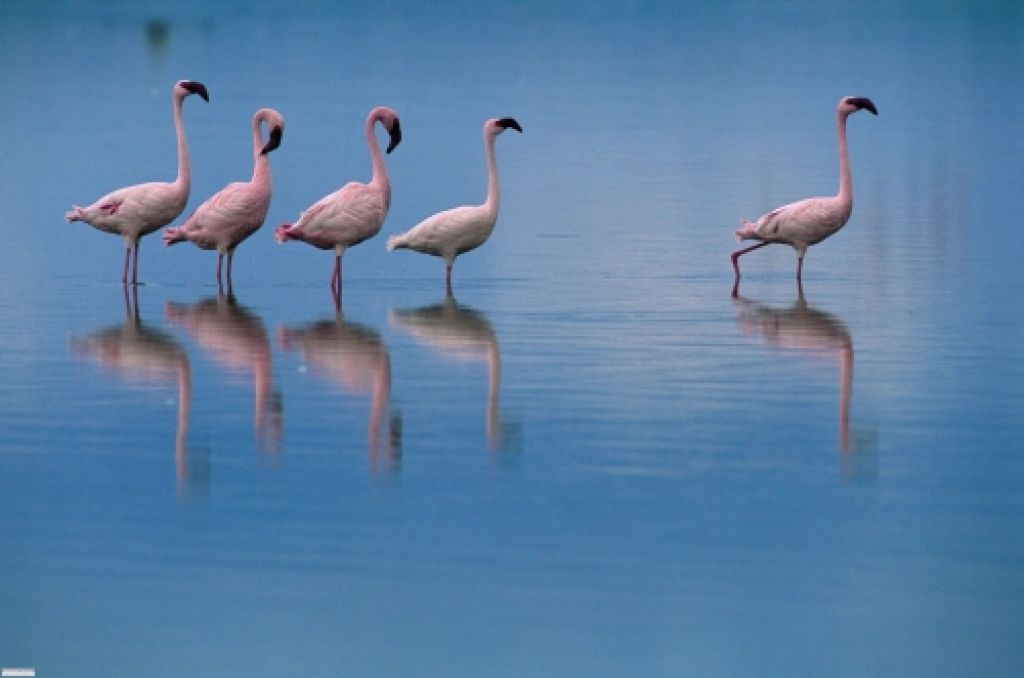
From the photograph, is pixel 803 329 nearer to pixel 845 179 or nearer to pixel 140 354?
pixel 845 179

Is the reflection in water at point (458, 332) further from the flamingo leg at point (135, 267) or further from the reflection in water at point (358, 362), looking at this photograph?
the flamingo leg at point (135, 267)

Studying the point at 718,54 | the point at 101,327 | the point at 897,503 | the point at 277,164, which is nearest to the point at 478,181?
the point at 277,164

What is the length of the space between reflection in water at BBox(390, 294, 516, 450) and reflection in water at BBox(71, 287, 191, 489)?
60.2 inches

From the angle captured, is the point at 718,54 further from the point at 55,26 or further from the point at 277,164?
the point at 277,164

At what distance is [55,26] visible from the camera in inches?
3031

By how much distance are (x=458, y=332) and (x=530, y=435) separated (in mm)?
3621

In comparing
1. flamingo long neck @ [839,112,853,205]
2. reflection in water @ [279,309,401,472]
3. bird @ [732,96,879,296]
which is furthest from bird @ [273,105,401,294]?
flamingo long neck @ [839,112,853,205]

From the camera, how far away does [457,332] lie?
15484 mm

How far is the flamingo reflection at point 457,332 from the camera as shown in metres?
14.1

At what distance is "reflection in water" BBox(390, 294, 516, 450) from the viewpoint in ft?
46.2

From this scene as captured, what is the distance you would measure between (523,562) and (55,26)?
69779mm

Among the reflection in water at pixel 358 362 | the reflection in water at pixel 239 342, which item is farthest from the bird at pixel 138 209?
the reflection in water at pixel 358 362

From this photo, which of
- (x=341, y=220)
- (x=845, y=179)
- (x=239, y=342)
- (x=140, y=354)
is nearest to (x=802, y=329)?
(x=845, y=179)

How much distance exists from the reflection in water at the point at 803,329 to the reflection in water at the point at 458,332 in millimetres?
1649
